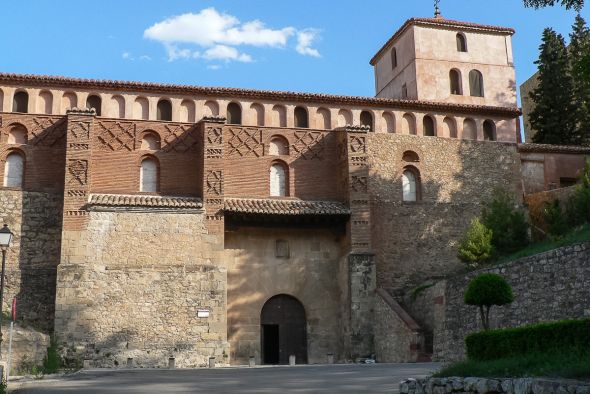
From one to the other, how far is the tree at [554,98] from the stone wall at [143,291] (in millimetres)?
19662

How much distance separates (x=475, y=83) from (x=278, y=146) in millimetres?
13190

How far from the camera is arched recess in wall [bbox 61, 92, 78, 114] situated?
29.0 meters

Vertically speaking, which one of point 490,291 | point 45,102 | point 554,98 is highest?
point 554,98

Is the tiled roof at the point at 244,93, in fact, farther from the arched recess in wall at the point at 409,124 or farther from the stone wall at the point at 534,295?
the stone wall at the point at 534,295

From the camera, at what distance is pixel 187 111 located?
30.1 meters

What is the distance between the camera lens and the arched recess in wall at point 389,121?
1244 inches

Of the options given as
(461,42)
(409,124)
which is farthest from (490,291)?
(461,42)

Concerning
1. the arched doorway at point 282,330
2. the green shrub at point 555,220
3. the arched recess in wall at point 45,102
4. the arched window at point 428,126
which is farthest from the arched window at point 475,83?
the arched recess in wall at point 45,102

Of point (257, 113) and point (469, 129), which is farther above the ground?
point (257, 113)

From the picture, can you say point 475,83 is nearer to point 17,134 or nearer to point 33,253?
point 17,134

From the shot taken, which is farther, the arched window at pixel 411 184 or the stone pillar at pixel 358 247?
the arched window at pixel 411 184

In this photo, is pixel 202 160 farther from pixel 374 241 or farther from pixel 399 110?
pixel 399 110

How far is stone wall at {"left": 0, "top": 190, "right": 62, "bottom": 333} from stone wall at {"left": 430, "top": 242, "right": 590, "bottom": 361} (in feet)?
44.6

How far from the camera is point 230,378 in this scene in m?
16.4
